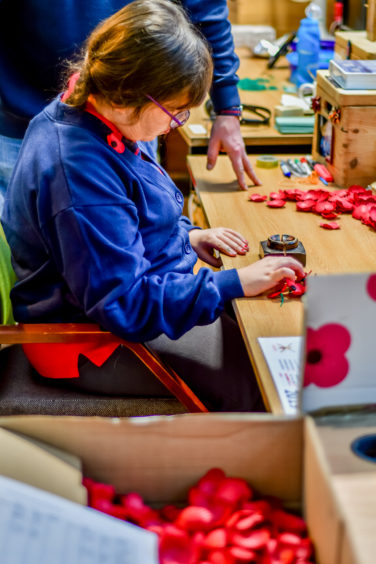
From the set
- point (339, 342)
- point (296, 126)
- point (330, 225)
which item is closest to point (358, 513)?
point (339, 342)

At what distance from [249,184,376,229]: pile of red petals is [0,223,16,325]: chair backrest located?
748 mm

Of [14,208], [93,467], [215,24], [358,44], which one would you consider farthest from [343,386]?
[358,44]

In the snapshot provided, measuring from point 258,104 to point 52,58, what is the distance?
3.67 feet

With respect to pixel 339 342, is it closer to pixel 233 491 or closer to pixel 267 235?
pixel 233 491

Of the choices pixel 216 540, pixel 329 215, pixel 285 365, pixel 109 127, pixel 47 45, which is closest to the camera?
pixel 216 540

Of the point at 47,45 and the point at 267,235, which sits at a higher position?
the point at 47,45

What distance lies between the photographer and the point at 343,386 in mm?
1054

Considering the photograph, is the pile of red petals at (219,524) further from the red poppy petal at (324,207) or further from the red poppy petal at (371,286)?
the red poppy petal at (324,207)

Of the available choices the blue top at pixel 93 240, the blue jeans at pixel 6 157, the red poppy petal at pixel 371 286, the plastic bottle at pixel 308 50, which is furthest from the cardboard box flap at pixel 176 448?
the plastic bottle at pixel 308 50

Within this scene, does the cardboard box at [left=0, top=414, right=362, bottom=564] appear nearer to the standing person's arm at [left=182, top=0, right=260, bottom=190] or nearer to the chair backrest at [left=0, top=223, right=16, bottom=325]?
the chair backrest at [left=0, top=223, right=16, bottom=325]

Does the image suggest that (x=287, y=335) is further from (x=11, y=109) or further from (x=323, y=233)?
(x=11, y=109)

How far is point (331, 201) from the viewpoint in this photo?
2.11 m

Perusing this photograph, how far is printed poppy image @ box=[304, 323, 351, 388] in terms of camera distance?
1.01 m

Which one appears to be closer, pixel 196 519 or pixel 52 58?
pixel 196 519
